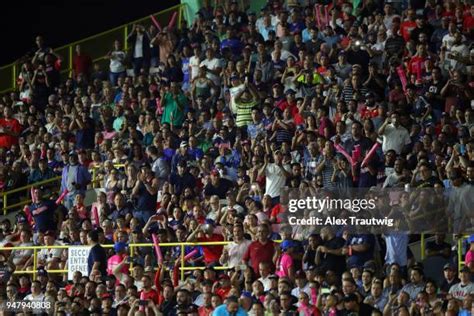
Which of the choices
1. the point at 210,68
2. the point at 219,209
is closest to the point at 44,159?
the point at 210,68

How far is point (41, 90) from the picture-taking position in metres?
27.1

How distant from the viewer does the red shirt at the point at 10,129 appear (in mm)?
25500

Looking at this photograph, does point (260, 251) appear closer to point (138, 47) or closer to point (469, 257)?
point (469, 257)

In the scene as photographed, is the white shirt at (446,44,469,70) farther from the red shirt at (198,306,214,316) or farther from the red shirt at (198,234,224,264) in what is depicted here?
the red shirt at (198,306,214,316)

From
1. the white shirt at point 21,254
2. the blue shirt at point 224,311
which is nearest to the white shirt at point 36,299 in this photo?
the white shirt at point 21,254

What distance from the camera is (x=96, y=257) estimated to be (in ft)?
66.4

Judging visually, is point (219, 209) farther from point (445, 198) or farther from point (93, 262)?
point (445, 198)

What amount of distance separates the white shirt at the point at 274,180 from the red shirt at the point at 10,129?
6.89 meters

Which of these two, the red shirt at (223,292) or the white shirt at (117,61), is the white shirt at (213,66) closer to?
the white shirt at (117,61)

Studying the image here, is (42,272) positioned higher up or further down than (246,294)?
higher up

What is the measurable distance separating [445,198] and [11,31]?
14764mm

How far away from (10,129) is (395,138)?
861 centimetres

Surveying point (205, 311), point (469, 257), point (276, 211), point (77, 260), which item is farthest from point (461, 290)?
point (77, 260)

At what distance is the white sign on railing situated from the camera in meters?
20.5
